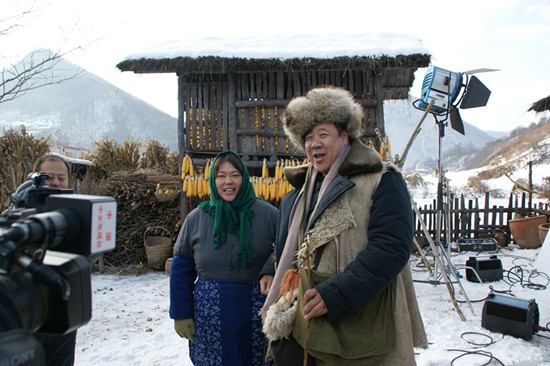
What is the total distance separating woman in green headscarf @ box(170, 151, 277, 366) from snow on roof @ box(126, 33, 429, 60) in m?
4.73

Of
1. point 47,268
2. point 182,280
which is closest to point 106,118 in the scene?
point 182,280

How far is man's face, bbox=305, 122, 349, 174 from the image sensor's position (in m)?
1.87

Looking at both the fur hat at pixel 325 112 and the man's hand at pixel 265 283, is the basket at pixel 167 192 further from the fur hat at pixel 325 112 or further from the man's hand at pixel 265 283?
the fur hat at pixel 325 112

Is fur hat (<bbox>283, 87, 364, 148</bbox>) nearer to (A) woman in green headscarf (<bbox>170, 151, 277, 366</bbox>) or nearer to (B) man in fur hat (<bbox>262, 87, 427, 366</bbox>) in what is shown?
(B) man in fur hat (<bbox>262, 87, 427, 366</bbox>)

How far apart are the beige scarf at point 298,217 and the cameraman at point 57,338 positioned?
1016 millimetres

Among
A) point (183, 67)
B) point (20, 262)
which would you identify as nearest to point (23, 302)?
point (20, 262)

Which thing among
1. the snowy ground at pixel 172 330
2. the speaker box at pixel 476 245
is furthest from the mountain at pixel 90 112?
the snowy ground at pixel 172 330

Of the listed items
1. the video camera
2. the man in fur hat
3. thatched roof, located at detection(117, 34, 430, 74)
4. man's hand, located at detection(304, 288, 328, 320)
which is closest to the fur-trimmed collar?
the man in fur hat

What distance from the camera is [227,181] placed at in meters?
2.52

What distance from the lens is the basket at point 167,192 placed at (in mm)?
7656

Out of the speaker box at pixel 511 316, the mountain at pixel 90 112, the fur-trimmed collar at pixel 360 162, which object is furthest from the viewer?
the mountain at pixel 90 112

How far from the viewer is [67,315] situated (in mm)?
1042

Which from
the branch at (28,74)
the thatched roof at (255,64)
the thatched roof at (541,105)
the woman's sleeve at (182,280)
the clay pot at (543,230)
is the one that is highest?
the thatched roof at (255,64)

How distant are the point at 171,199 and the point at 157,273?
1.48 metres
